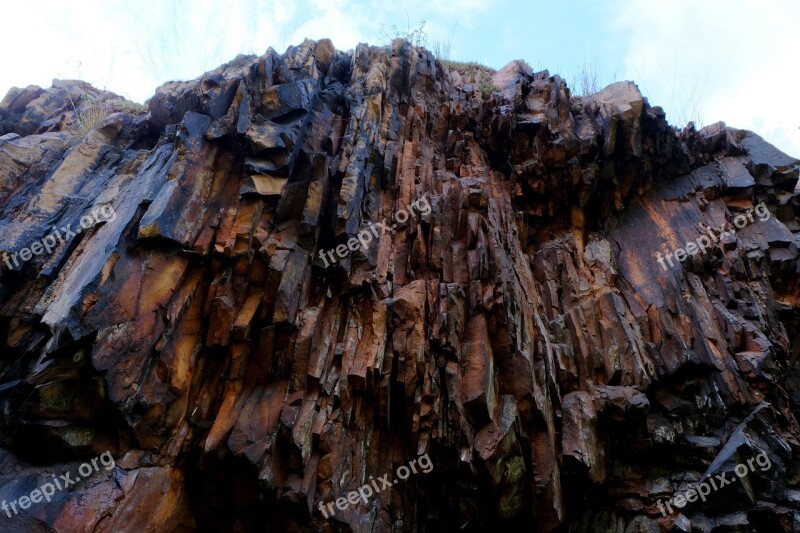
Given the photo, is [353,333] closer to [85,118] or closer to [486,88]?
[486,88]

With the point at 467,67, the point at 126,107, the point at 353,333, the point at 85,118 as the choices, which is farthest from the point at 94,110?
the point at 467,67

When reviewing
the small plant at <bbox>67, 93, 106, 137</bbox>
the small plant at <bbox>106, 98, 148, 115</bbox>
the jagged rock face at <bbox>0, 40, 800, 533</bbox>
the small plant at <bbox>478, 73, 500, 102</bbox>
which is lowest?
the jagged rock face at <bbox>0, 40, 800, 533</bbox>

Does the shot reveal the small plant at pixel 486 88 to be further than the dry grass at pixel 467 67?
No

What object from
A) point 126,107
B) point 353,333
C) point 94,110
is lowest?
point 353,333

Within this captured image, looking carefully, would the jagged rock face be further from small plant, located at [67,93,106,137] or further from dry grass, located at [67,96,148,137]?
dry grass, located at [67,96,148,137]

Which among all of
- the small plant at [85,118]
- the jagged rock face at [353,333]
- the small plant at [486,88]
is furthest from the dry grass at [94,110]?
the small plant at [486,88]

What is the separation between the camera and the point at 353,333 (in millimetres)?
7285

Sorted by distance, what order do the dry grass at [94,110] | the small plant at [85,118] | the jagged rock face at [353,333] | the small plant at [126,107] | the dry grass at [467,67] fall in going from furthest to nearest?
the dry grass at [467,67], the small plant at [126,107], the dry grass at [94,110], the small plant at [85,118], the jagged rock face at [353,333]

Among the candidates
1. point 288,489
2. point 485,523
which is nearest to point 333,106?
point 288,489

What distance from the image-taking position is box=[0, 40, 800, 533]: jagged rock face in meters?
6.10

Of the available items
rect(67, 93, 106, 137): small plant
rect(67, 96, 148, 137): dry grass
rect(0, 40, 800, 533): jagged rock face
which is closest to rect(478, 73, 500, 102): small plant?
rect(0, 40, 800, 533): jagged rock face

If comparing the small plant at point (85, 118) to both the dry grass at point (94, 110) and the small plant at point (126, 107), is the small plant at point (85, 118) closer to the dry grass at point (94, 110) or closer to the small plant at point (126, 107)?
the dry grass at point (94, 110)

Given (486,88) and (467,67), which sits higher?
(467,67)

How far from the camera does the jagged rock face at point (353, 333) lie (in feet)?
20.0
